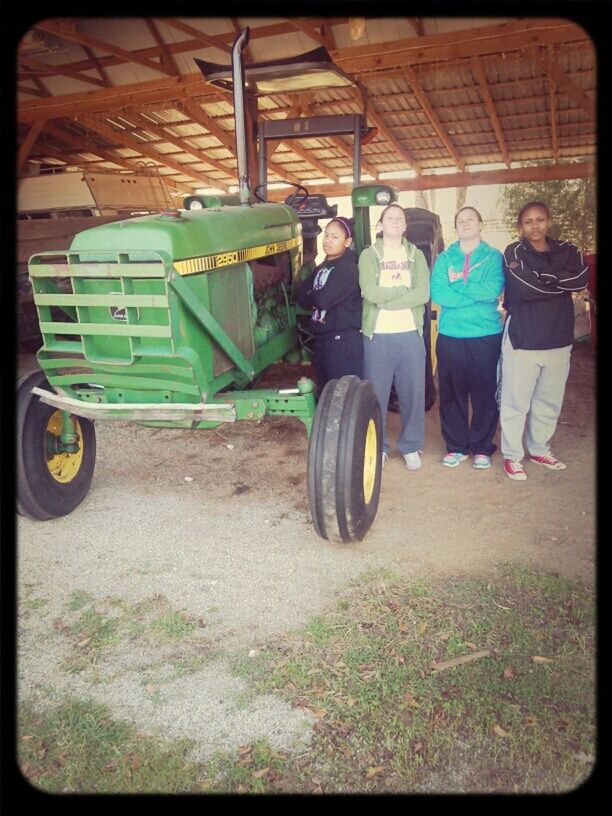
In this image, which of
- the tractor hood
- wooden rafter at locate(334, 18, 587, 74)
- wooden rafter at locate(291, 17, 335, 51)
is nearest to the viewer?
the tractor hood

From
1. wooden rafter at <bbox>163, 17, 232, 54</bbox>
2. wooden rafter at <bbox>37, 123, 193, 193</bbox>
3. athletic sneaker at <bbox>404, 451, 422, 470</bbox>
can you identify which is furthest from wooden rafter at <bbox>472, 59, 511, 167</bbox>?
wooden rafter at <bbox>37, 123, 193, 193</bbox>

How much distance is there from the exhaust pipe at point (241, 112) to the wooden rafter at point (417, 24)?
478cm

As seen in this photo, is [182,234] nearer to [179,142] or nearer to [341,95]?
[341,95]

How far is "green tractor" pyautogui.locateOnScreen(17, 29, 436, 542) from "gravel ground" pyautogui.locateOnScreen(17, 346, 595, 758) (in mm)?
281

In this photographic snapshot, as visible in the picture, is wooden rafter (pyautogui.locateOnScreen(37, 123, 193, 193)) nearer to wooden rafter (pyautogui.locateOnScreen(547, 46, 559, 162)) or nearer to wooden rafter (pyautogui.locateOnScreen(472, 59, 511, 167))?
wooden rafter (pyautogui.locateOnScreen(472, 59, 511, 167))

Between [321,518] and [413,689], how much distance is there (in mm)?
1012

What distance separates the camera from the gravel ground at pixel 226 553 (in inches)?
95.1

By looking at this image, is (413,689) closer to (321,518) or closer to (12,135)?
(321,518)

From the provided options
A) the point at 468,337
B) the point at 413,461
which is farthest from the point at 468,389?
the point at 413,461

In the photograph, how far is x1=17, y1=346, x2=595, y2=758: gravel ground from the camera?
242 centimetres

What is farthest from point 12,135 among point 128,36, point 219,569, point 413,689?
point 128,36

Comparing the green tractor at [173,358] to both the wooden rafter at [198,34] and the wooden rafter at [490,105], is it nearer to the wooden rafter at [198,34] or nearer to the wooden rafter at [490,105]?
the wooden rafter at [198,34]

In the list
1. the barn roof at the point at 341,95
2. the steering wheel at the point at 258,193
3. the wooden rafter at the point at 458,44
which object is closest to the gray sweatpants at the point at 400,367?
the steering wheel at the point at 258,193
